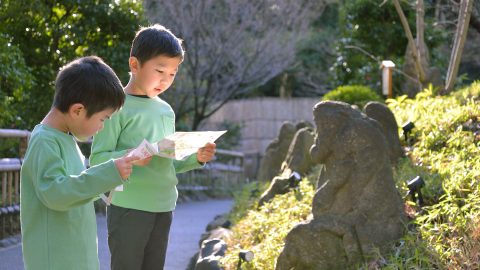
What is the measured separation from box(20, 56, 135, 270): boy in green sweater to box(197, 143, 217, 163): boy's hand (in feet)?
2.03

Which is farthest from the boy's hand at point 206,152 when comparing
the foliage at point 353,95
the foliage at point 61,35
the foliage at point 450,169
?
the foliage at point 353,95

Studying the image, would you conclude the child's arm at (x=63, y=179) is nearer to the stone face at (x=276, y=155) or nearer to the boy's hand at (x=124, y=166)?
the boy's hand at (x=124, y=166)

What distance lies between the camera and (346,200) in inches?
190

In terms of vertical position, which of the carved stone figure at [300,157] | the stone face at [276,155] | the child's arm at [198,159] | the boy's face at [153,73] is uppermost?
the boy's face at [153,73]

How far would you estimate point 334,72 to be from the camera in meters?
15.0

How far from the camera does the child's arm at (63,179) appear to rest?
8.02 ft

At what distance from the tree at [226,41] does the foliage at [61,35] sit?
13.0 ft

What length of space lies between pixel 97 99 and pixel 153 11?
12412 mm

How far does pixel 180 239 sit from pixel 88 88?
18.7ft

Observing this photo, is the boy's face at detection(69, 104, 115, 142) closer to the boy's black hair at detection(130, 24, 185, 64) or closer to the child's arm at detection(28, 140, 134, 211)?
the child's arm at detection(28, 140, 134, 211)

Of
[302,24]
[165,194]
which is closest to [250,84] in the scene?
[302,24]

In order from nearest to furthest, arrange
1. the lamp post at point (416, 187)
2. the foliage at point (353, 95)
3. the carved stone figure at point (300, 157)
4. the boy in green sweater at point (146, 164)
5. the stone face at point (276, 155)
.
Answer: the boy in green sweater at point (146, 164)
the lamp post at point (416, 187)
the carved stone figure at point (300, 157)
the foliage at point (353, 95)
the stone face at point (276, 155)

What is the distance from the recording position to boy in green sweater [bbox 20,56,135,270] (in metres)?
2.47

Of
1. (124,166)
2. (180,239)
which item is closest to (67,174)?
(124,166)
